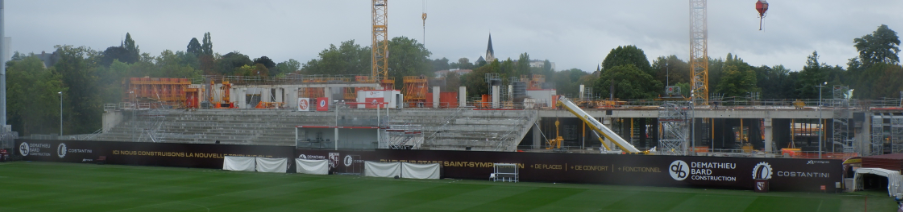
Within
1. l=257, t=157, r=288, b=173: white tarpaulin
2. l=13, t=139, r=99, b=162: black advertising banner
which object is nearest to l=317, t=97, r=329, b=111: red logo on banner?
l=13, t=139, r=99, b=162: black advertising banner

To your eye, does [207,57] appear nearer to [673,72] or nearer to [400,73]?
[400,73]

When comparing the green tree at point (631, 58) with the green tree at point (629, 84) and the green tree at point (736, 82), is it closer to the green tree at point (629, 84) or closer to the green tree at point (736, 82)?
the green tree at point (629, 84)

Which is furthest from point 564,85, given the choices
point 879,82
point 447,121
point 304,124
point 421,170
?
point 421,170

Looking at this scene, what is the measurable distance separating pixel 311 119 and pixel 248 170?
17.0m

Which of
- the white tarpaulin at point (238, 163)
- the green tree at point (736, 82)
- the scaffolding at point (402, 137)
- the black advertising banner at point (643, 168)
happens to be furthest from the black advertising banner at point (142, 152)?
the green tree at point (736, 82)

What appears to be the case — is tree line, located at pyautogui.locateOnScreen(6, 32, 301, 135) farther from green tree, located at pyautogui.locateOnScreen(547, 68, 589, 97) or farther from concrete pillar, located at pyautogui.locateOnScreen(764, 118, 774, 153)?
green tree, located at pyautogui.locateOnScreen(547, 68, 589, 97)

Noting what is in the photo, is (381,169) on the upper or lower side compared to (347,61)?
lower

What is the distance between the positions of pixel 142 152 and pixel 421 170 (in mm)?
18571

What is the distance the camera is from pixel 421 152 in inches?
1334

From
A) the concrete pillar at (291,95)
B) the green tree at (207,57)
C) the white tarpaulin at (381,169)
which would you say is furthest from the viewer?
the green tree at (207,57)

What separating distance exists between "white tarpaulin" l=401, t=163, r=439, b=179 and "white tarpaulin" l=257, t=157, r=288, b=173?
23.0ft

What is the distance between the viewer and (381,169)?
3434 centimetres

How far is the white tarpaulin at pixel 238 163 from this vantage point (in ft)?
122

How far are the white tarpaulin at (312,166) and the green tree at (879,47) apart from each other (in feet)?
242
